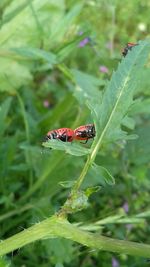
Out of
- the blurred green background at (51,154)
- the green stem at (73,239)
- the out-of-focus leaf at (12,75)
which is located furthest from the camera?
the out-of-focus leaf at (12,75)

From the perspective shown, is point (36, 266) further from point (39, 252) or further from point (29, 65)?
point (29, 65)

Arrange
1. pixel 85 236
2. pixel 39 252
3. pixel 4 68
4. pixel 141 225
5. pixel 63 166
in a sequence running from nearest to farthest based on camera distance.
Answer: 1. pixel 85 236
2. pixel 63 166
3. pixel 39 252
4. pixel 4 68
5. pixel 141 225

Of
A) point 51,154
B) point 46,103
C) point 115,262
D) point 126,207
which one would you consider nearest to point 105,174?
point 51,154

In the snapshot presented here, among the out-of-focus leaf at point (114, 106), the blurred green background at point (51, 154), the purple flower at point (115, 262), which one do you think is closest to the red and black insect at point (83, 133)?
the out-of-focus leaf at point (114, 106)

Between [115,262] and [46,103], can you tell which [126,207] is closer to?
[115,262]

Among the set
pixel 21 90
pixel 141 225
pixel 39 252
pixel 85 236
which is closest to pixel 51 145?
pixel 85 236

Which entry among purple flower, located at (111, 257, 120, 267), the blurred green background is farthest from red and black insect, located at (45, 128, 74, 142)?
purple flower, located at (111, 257, 120, 267)

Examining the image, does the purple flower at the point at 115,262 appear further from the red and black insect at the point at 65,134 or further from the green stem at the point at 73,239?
the green stem at the point at 73,239
